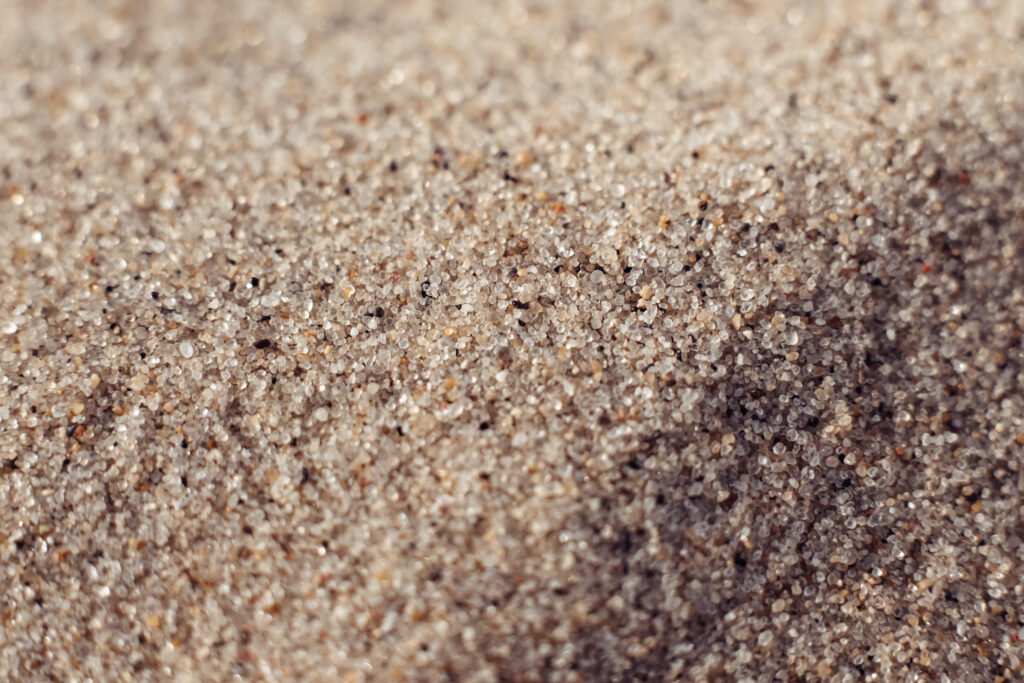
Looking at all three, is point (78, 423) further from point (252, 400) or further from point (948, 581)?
point (948, 581)

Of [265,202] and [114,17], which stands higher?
[114,17]

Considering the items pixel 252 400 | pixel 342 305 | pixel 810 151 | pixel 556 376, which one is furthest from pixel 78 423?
pixel 810 151

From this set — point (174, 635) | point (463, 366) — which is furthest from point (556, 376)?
point (174, 635)

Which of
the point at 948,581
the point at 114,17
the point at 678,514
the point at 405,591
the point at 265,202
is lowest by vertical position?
the point at 948,581

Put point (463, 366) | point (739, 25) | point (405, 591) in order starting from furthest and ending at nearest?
point (739, 25)
point (463, 366)
point (405, 591)

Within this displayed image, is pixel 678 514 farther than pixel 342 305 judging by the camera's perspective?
No

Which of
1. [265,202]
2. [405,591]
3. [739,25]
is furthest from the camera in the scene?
[739,25]
